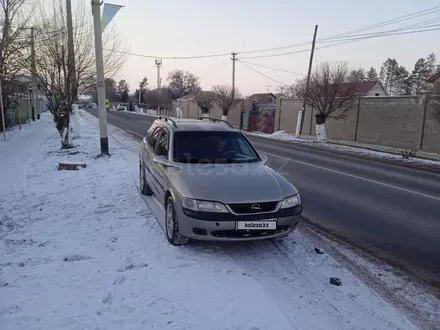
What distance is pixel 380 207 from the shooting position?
7.11m

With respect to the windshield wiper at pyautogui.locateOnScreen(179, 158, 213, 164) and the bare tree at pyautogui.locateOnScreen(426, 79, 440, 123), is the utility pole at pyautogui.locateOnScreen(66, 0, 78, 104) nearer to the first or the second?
the windshield wiper at pyautogui.locateOnScreen(179, 158, 213, 164)

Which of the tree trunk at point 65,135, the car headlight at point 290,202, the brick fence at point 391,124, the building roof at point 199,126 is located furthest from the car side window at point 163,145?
the brick fence at point 391,124

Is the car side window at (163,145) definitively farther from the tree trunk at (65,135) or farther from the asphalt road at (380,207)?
the tree trunk at (65,135)

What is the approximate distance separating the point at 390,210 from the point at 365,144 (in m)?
14.0

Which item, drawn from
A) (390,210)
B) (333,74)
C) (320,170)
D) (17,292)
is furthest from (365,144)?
(17,292)

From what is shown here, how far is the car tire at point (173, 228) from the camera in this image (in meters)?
4.52

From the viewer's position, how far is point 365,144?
19.9 metres

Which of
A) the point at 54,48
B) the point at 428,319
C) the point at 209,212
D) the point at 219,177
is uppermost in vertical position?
the point at 54,48

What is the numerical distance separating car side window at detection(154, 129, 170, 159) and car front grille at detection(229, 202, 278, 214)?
1.77 m

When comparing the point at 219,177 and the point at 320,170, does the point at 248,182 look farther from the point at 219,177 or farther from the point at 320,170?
the point at 320,170

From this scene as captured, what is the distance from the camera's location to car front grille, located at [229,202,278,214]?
4.12 metres

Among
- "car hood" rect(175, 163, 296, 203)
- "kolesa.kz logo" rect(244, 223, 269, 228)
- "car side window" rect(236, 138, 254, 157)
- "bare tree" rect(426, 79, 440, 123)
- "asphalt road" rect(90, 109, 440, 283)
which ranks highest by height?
"bare tree" rect(426, 79, 440, 123)

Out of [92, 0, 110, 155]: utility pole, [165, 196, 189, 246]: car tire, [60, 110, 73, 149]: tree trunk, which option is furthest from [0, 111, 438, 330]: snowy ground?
[60, 110, 73, 149]: tree trunk

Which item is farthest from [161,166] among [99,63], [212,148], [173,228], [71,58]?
[71,58]
